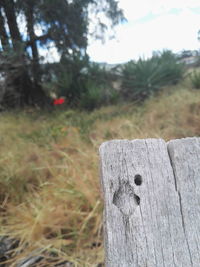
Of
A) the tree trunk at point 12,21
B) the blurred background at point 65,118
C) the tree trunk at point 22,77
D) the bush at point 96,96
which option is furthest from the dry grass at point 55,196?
the tree trunk at point 12,21

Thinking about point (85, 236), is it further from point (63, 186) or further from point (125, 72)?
point (125, 72)

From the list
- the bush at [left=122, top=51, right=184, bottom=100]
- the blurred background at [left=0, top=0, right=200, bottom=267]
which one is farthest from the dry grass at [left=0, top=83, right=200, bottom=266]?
the bush at [left=122, top=51, right=184, bottom=100]

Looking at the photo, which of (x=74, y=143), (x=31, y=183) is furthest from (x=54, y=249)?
(x=74, y=143)

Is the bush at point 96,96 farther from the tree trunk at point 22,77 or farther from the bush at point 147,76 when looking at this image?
the tree trunk at point 22,77

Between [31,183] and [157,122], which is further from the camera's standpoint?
[157,122]

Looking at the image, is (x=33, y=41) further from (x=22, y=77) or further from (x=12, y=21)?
(x=22, y=77)

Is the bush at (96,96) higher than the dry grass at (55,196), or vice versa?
the bush at (96,96)
